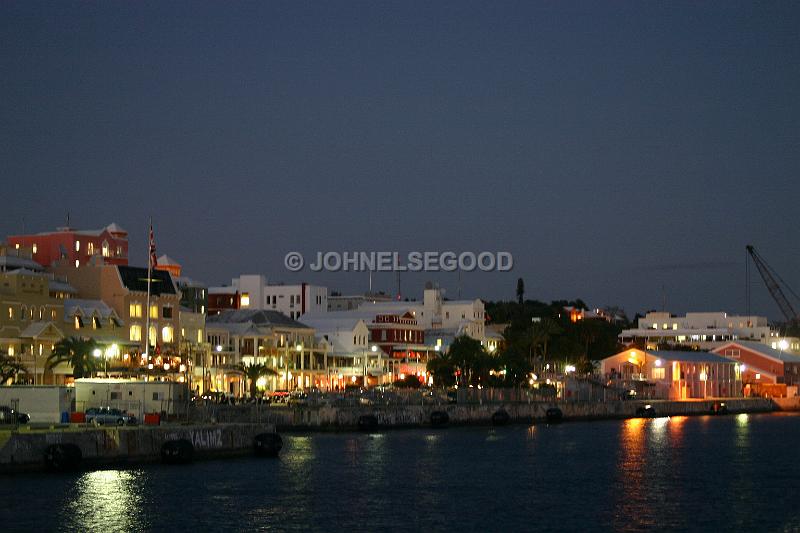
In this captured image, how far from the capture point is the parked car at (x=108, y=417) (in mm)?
74438

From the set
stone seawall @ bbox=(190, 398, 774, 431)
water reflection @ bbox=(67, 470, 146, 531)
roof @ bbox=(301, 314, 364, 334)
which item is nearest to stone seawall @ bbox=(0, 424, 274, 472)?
water reflection @ bbox=(67, 470, 146, 531)

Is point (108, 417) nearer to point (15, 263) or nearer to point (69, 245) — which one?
point (15, 263)

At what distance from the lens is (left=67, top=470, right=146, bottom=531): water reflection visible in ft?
174

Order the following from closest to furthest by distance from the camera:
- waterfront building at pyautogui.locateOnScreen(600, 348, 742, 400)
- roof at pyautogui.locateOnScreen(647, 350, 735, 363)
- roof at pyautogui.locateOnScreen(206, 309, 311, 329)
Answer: roof at pyautogui.locateOnScreen(206, 309, 311, 329)
waterfront building at pyautogui.locateOnScreen(600, 348, 742, 400)
roof at pyautogui.locateOnScreen(647, 350, 735, 363)

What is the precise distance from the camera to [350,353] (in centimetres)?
15075

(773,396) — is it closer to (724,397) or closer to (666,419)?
(724,397)

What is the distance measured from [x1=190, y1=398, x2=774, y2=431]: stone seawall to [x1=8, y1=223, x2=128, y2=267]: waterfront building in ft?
144

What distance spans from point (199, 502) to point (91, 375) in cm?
4416

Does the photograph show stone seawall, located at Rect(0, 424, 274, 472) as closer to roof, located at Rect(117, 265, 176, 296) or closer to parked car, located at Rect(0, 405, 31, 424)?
parked car, located at Rect(0, 405, 31, 424)

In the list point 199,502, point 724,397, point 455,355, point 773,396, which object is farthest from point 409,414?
point 773,396

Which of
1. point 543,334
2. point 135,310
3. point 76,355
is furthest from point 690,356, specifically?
point 76,355

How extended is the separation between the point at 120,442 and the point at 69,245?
78296 millimetres

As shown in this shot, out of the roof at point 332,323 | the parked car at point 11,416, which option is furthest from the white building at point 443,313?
the parked car at point 11,416

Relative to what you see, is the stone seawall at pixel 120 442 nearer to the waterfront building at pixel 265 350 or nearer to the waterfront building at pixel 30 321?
the waterfront building at pixel 30 321
